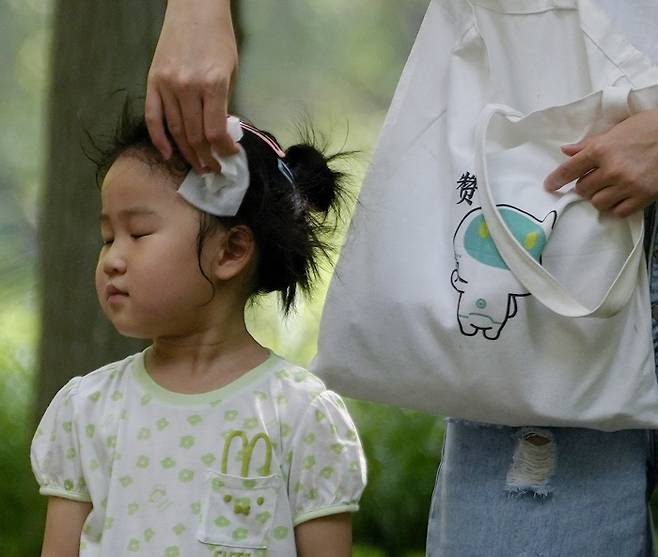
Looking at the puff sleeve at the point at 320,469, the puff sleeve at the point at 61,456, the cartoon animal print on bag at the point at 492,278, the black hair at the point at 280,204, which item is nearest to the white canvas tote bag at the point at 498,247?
the cartoon animal print on bag at the point at 492,278

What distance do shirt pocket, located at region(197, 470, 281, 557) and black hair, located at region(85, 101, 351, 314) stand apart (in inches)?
15.2

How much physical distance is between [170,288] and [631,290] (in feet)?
2.47

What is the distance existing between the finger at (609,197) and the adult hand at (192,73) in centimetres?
58

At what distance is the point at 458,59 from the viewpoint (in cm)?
224

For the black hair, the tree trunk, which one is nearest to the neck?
the black hair

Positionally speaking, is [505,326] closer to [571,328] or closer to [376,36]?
[571,328]

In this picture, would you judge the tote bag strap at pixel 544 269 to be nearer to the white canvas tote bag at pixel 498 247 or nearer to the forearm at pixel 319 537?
the white canvas tote bag at pixel 498 247

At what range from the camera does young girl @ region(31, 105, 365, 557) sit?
7.24 feet

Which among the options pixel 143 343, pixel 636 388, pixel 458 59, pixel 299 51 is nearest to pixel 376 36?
pixel 299 51

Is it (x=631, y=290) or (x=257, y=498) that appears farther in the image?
(x=257, y=498)

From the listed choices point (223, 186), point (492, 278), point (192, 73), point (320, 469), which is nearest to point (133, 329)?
point (223, 186)

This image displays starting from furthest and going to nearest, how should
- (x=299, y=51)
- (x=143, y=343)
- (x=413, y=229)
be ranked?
1. (x=299, y=51)
2. (x=143, y=343)
3. (x=413, y=229)

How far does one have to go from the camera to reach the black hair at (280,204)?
235cm

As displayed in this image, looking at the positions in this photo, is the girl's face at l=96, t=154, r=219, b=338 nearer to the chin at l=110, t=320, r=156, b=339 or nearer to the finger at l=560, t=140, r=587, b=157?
the chin at l=110, t=320, r=156, b=339
